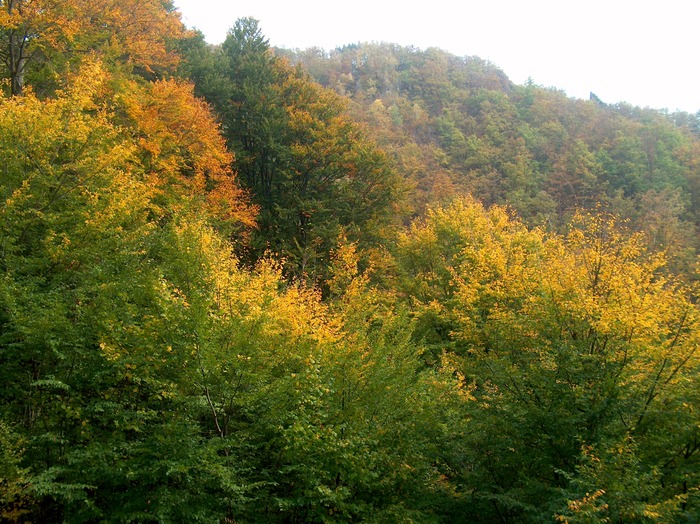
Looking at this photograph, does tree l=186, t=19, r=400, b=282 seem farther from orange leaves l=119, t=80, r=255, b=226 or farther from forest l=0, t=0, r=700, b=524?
forest l=0, t=0, r=700, b=524

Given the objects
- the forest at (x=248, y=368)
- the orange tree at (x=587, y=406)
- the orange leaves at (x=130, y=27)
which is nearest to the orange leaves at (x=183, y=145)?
the forest at (x=248, y=368)

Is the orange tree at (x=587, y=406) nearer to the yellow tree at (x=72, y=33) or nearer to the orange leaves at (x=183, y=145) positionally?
the orange leaves at (x=183, y=145)

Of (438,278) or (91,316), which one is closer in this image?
(91,316)

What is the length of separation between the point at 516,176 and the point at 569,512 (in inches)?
1779

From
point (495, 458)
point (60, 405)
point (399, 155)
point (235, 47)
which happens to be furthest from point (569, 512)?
point (399, 155)

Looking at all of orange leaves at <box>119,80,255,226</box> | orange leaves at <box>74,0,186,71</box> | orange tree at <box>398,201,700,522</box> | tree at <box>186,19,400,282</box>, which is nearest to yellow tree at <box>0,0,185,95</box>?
orange leaves at <box>74,0,186,71</box>

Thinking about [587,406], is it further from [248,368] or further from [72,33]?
[72,33]

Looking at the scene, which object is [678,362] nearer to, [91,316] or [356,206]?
[91,316]

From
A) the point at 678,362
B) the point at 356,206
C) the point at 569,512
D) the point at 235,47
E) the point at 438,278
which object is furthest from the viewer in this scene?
the point at 235,47

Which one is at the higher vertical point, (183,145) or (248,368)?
(183,145)

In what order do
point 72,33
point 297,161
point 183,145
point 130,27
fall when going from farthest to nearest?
point 297,161 → point 183,145 → point 130,27 → point 72,33

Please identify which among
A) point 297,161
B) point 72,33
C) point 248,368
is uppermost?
point 72,33

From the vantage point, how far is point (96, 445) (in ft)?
28.6

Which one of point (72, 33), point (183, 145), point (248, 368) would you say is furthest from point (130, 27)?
point (248, 368)
